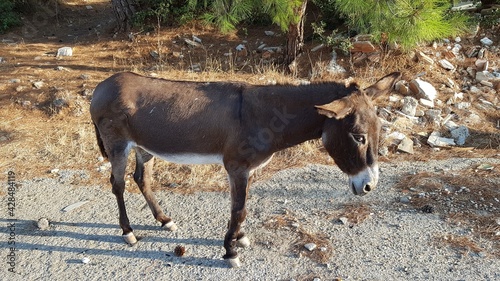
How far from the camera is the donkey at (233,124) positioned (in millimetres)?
3516

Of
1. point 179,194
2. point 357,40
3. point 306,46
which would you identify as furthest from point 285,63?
point 179,194

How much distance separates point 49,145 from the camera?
20.7 ft

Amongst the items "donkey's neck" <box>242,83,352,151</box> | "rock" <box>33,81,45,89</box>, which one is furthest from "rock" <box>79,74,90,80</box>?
"donkey's neck" <box>242,83,352,151</box>

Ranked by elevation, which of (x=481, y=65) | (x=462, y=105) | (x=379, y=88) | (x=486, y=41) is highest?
(x=379, y=88)

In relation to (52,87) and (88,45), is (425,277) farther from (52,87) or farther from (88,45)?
(88,45)

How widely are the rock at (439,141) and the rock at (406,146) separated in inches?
13.6

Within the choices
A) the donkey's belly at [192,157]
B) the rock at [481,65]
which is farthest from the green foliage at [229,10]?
the rock at [481,65]

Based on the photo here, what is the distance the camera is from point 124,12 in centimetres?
1062

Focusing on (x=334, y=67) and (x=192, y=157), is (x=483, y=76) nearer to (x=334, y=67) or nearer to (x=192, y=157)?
(x=334, y=67)

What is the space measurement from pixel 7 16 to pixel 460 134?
1183cm

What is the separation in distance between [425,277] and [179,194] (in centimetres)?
289

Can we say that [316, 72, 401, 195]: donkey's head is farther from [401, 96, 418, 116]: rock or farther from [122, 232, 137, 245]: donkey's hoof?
[401, 96, 418, 116]: rock

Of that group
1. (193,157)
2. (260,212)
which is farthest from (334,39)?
(193,157)

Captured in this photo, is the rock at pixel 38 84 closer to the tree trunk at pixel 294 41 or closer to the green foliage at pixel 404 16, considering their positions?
the tree trunk at pixel 294 41
